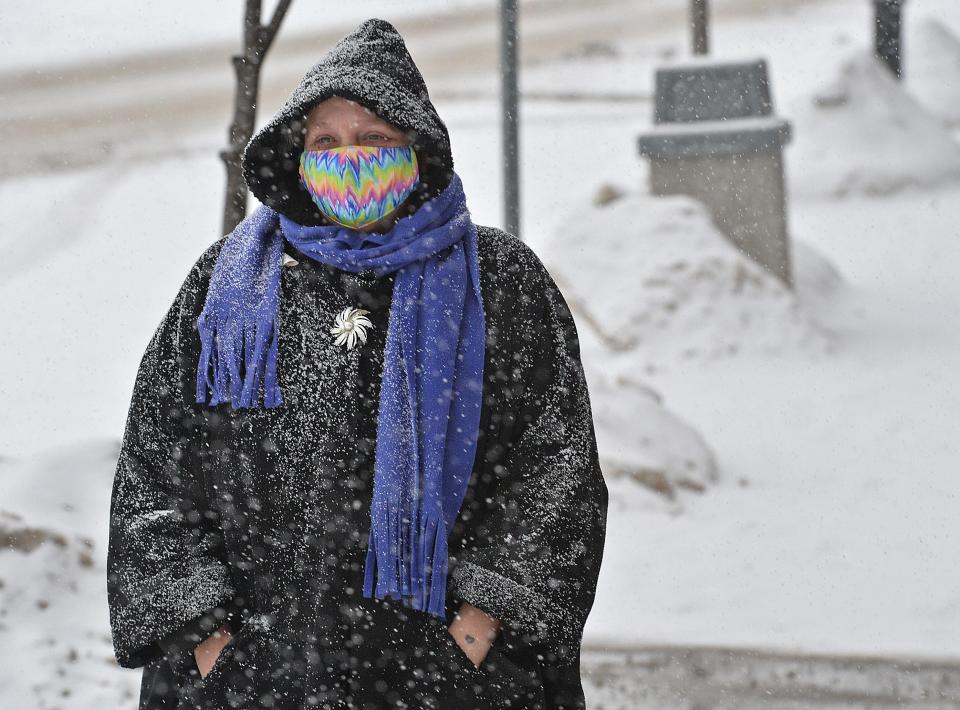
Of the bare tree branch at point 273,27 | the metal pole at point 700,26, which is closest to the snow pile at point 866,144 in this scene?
the metal pole at point 700,26

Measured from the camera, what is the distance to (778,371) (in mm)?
7871

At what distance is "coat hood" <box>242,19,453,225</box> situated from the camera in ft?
7.85

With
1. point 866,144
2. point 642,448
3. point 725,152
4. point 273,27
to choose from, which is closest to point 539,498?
point 273,27

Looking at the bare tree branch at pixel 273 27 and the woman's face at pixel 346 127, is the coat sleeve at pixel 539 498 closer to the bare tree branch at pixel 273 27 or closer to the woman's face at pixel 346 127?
the woman's face at pixel 346 127

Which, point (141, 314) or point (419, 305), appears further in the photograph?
point (141, 314)

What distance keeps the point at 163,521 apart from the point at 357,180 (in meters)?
0.73

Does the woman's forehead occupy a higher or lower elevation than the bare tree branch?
lower

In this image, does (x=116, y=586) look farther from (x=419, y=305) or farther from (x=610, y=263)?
(x=610, y=263)

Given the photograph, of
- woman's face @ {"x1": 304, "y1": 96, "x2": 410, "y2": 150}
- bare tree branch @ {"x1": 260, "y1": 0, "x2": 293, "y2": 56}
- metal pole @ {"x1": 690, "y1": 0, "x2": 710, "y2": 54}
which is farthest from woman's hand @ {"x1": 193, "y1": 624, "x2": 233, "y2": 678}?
metal pole @ {"x1": 690, "y1": 0, "x2": 710, "y2": 54}

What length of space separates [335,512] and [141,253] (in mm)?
8252

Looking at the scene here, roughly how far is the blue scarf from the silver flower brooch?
56 millimetres

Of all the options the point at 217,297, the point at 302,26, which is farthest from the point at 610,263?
the point at 302,26

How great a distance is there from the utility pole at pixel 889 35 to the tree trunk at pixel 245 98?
10312 mm

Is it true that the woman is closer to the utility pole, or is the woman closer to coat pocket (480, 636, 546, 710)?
coat pocket (480, 636, 546, 710)
